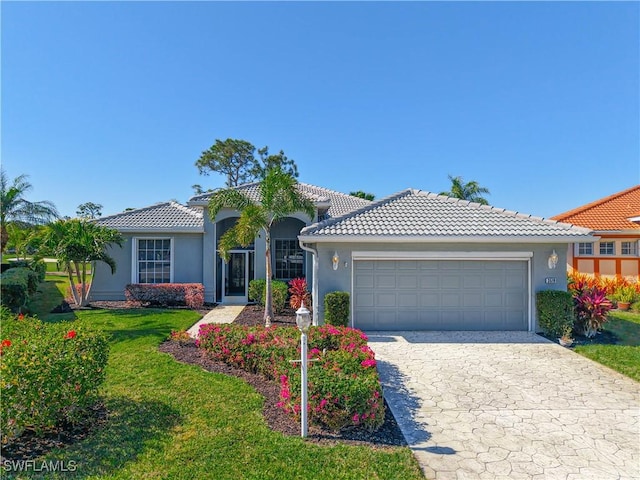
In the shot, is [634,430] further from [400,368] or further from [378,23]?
[378,23]

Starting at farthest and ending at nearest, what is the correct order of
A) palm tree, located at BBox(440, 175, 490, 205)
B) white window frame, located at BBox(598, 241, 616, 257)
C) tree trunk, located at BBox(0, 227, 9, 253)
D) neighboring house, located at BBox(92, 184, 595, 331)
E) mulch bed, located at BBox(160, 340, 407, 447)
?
palm tree, located at BBox(440, 175, 490, 205) → tree trunk, located at BBox(0, 227, 9, 253) → white window frame, located at BBox(598, 241, 616, 257) → neighboring house, located at BBox(92, 184, 595, 331) → mulch bed, located at BBox(160, 340, 407, 447)

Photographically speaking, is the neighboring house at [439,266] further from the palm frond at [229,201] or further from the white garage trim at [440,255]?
the palm frond at [229,201]

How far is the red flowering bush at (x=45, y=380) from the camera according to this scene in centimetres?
417

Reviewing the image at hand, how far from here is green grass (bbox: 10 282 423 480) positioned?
393 centimetres

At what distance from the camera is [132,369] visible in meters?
7.33

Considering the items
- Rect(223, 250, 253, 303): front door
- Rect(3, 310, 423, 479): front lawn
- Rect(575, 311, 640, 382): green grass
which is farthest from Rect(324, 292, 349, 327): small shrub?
Rect(223, 250, 253, 303): front door

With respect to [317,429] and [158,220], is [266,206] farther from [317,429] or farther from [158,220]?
[158,220]

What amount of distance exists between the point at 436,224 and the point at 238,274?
421 inches

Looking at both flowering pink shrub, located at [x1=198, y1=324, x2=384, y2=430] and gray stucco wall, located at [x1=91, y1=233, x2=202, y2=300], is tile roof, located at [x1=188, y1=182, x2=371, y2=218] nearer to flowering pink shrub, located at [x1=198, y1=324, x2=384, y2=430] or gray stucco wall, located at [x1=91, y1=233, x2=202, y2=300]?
gray stucco wall, located at [x1=91, y1=233, x2=202, y2=300]

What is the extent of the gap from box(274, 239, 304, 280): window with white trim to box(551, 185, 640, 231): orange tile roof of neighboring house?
16493 mm

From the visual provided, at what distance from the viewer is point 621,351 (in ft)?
29.1

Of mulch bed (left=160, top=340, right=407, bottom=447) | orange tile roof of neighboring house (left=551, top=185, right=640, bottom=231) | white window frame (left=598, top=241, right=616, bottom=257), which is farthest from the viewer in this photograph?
orange tile roof of neighboring house (left=551, top=185, right=640, bottom=231)

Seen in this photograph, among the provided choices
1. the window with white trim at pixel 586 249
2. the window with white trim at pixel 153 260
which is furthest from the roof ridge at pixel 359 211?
the window with white trim at pixel 586 249

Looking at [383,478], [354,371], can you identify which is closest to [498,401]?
[354,371]
